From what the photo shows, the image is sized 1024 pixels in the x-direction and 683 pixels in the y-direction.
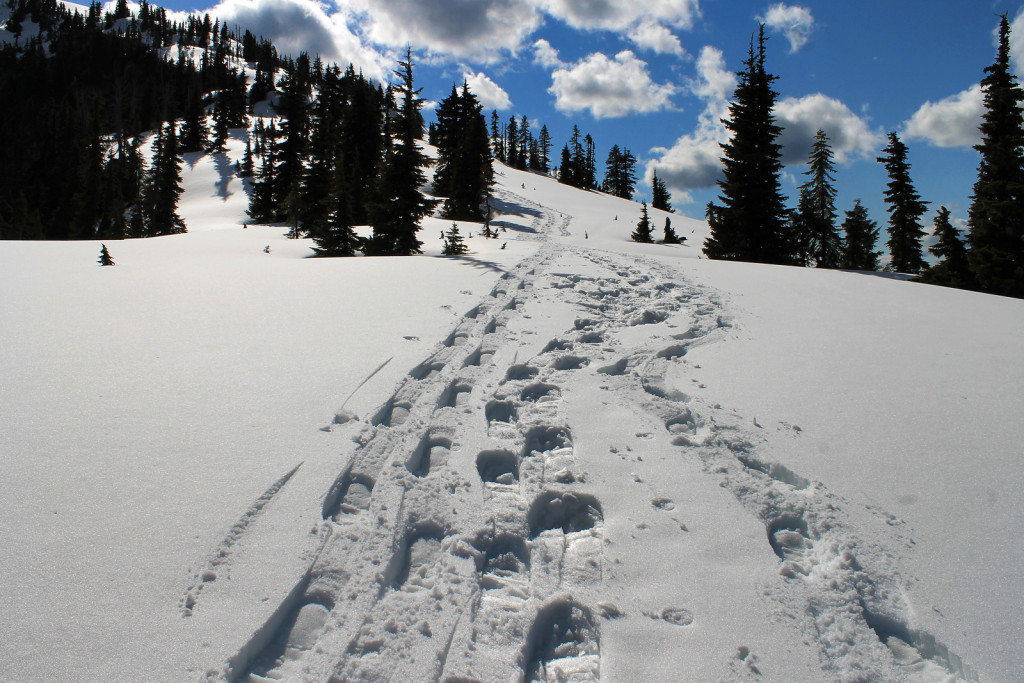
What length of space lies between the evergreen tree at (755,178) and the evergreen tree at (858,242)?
16664 millimetres

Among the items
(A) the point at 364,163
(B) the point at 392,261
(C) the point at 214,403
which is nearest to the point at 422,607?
(C) the point at 214,403

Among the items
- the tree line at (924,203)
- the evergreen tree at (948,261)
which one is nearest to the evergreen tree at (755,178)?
the tree line at (924,203)

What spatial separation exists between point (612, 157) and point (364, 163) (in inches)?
2314

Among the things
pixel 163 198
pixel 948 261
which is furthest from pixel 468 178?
pixel 948 261

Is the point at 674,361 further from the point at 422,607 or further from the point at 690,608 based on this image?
the point at 422,607

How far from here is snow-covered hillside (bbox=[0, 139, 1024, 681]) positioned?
2033 millimetres

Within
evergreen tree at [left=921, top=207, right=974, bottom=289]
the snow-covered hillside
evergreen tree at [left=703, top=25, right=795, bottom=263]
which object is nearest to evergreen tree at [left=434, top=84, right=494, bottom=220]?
evergreen tree at [left=703, top=25, right=795, bottom=263]

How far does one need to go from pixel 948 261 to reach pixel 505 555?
25287mm

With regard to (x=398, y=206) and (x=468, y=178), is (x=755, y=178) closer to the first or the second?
(x=398, y=206)

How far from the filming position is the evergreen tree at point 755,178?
2045 cm

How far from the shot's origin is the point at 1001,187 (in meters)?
17.6

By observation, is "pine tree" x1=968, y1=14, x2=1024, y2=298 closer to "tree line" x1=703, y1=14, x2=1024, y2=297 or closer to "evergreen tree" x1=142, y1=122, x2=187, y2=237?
"tree line" x1=703, y1=14, x2=1024, y2=297

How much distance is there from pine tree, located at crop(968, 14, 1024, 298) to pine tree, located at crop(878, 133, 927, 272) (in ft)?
36.8

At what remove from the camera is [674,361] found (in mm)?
5312
